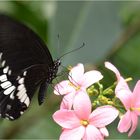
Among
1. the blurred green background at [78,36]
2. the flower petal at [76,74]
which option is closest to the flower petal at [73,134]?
the flower petal at [76,74]

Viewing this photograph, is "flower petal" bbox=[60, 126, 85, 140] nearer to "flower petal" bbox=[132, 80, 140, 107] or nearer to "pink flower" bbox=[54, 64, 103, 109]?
"pink flower" bbox=[54, 64, 103, 109]

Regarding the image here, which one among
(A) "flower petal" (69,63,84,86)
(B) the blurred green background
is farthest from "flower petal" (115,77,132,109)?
(B) the blurred green background

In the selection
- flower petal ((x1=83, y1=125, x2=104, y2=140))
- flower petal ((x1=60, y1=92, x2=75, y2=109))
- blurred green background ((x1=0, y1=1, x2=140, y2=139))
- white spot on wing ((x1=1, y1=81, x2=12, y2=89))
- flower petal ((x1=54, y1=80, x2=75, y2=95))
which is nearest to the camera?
flower petal ((x1=83, y1=125, x2=104, y2=140))

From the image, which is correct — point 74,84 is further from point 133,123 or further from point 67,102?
point 133,123

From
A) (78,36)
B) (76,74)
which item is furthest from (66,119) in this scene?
(78,36)

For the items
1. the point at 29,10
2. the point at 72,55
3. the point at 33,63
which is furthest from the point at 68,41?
the point at 33,63

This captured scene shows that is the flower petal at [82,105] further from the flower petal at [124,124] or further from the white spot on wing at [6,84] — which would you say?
the white spot on wing at [6,84]

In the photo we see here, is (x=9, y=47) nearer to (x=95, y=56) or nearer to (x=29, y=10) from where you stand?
(x=95, y=56)
